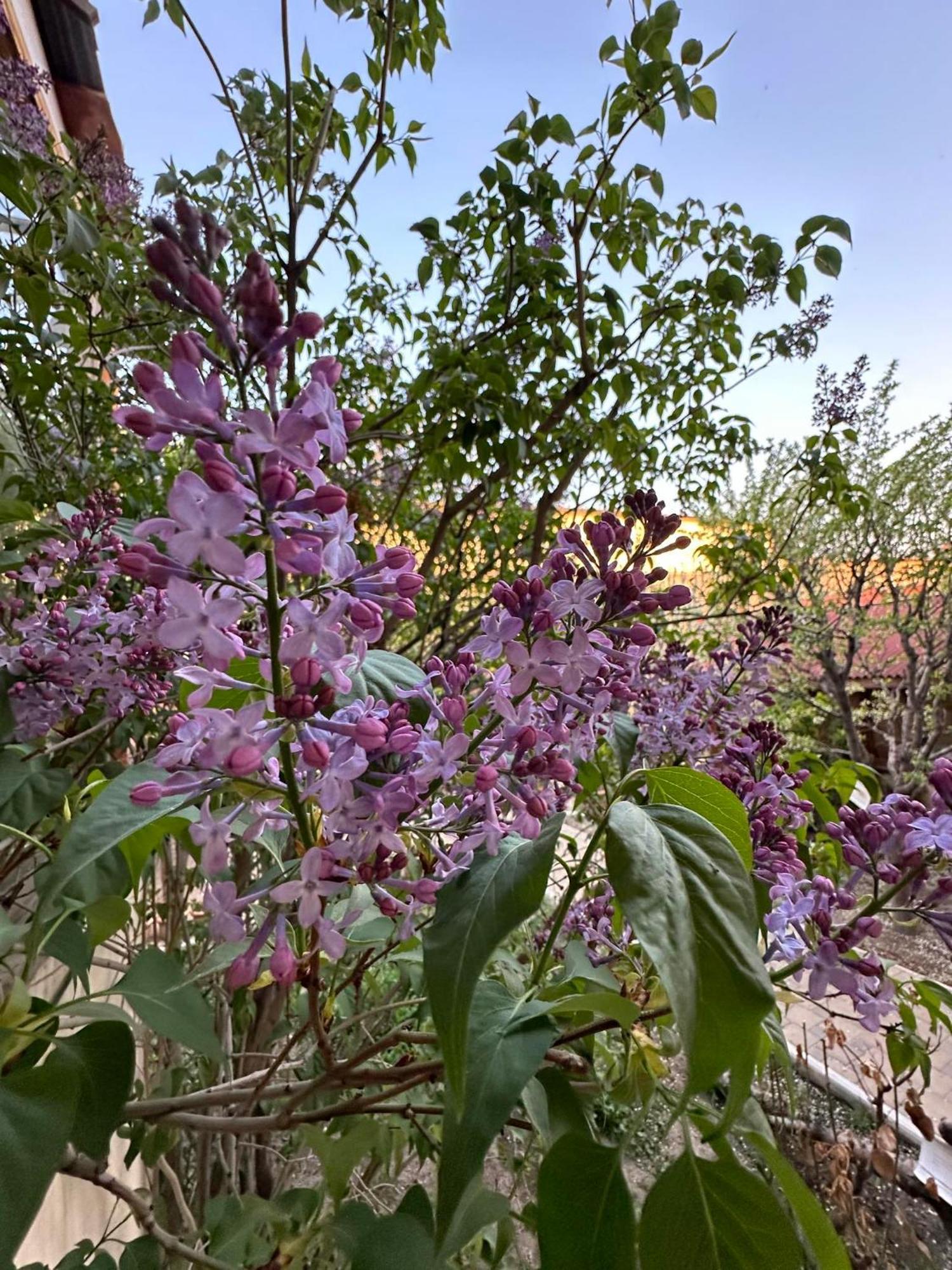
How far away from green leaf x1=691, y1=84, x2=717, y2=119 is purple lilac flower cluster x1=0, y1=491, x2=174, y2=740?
2.48 feet

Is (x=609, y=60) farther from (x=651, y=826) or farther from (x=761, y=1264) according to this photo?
(x=761, y=1264)

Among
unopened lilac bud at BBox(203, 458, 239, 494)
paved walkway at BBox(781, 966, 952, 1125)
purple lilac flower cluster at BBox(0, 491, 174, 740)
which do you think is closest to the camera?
unopened lilac bud at BBox(203, 458, 239, 494)

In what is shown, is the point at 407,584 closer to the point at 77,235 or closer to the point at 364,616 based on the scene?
the point at 364,616

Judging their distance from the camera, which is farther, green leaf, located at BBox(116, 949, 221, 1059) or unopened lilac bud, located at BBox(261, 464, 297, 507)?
green leaf, located at BBox(116, 949, 221, 1059)

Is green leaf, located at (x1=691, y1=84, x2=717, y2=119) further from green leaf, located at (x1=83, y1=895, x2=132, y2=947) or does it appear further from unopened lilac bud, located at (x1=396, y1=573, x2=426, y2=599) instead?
green leaf, located at (x1=83, y1=895, x2=132, y2=947)

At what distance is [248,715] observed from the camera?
22cm

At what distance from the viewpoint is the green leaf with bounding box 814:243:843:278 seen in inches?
32.9

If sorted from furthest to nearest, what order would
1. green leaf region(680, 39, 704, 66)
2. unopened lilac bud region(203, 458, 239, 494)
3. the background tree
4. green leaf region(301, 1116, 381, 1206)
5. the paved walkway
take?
the background tree < the paved walkway < green leaf region(680, 39, 704, 66) < green leaf region(301, 1116, 381, 1206) < unopened lilac bud region(203, 458, 239, 494)

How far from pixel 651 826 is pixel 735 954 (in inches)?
1.9

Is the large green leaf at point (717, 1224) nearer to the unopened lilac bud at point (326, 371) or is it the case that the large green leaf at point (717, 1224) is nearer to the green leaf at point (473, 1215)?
the green leaf at point (473, 1215)

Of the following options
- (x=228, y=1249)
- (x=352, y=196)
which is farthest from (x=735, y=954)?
(x=352, y=196)

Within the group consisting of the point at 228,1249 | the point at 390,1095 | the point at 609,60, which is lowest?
the point at 228,1249

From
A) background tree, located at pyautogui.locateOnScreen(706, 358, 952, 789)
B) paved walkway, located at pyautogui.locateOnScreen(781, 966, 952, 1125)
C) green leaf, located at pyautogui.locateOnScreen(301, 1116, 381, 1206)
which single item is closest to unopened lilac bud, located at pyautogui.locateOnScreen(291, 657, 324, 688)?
green leaf, located at pyautogui.locateOnScreen(301, 1116, 381, 1206)

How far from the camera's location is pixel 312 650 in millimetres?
219
